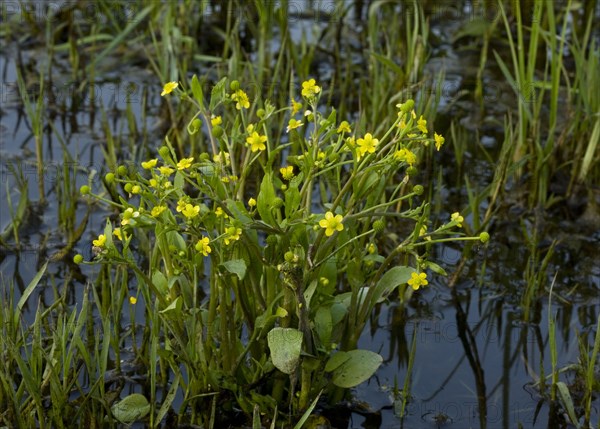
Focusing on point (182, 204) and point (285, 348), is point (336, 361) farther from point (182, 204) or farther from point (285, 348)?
point (182, 204)

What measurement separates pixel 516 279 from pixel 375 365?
3.51 ft

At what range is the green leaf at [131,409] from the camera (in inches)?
96.9

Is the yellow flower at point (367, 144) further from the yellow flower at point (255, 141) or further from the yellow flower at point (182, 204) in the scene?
the yellow flower at point (182, 204)

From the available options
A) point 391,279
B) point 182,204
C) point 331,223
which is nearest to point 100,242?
point 182,204

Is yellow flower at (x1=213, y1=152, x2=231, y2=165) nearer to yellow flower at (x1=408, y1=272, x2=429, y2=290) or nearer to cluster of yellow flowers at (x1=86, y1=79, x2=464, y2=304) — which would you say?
cluster of yellow flowers at (x1=86, y1=79, x2=464, y2=304)

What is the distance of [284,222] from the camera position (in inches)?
88.0

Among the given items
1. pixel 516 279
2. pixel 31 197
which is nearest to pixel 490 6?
pixel 516 279

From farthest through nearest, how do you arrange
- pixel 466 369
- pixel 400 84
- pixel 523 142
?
pixel 400 84 → pixel 523 142 → pixel 466 369

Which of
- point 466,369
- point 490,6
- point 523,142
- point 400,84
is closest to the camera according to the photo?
point 466,369

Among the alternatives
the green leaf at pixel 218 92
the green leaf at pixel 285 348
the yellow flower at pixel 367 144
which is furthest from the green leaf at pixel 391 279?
the green leaf at pixel 218 92

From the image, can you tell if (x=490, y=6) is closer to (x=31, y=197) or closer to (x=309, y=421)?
(x=31, y=197)

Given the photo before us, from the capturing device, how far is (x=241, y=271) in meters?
2.14

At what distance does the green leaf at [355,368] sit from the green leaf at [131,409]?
1.62 feet

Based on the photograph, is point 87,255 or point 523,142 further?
point 523,142
